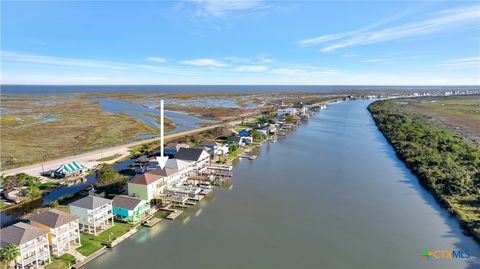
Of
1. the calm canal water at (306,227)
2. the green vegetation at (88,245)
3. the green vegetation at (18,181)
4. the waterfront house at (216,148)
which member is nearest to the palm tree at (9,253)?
the green vegetation at (88,245)

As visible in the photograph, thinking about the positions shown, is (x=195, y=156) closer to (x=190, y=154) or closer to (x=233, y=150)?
(x=190, y=154)

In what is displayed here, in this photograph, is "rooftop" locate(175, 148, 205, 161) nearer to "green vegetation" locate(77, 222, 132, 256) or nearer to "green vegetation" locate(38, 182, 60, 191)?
"green vegetation" locate(38, 182, 60, 191)

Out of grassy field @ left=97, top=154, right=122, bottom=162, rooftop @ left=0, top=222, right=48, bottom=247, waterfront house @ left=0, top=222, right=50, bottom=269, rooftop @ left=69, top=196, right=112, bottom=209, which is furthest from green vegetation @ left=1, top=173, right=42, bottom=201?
rooftop @ left=0, top=222, right=48, bottom=247

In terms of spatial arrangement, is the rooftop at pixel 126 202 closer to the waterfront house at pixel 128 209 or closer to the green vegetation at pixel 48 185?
the waterfront house at pixel 128 209

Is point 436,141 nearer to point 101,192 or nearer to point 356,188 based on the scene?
point 356,188

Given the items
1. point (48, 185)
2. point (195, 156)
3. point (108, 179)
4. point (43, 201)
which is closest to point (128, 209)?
point (108, 179)
